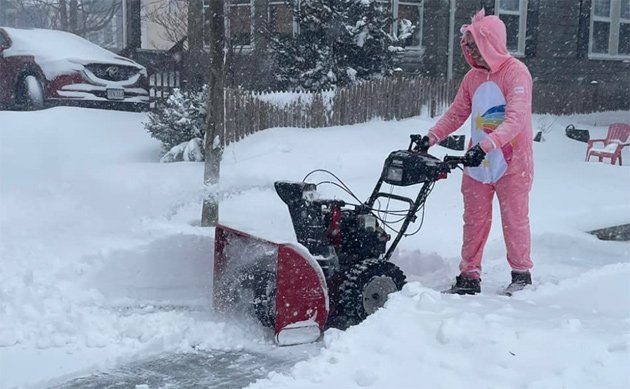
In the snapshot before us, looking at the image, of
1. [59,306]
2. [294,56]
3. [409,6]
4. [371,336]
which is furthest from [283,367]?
[409,6]

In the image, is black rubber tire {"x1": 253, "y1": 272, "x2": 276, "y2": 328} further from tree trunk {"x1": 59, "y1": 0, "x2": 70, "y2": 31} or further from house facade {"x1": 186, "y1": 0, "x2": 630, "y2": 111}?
tree trunk {"x1": 59, "y1": 0, "x2": 70, "y2": 31}

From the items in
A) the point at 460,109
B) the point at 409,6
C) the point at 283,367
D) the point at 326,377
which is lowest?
the point at 283,367

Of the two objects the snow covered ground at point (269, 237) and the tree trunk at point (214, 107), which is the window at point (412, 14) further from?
the tree trunk at point (214, 107)

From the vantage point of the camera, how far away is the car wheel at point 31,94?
41.9 ft

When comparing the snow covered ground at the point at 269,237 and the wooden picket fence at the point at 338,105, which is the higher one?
the wooden picket fence at the point at 338,105

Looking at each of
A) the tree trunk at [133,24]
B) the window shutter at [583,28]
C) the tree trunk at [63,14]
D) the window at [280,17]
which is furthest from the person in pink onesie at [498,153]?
the tree trunk at [63,14]

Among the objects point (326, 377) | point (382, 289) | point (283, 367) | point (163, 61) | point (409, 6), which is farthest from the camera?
point (409, 6)

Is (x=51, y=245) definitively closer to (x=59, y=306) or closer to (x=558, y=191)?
(x=59, y=306)

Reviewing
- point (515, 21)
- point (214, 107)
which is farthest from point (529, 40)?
point (214, 107)

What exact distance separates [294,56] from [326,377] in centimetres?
A: 1061

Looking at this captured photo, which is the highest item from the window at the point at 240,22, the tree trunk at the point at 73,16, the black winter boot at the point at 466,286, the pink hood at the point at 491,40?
the tree trunk at the point at 73,16

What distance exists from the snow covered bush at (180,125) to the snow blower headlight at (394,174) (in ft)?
17.5

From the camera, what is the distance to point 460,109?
5.82 meters

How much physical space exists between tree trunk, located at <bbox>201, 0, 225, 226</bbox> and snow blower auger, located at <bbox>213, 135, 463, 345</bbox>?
2.01 metres
